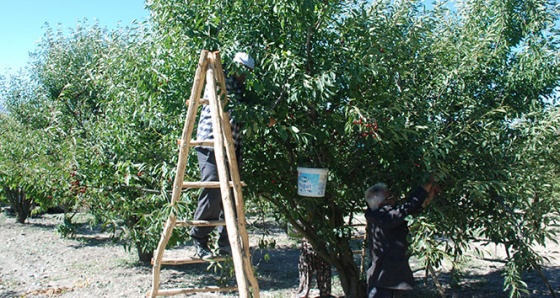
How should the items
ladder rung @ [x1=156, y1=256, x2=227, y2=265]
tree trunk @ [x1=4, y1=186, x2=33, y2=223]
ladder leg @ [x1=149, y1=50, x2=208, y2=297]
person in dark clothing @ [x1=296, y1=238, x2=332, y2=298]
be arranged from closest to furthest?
ladder leg @ [x1=149, y1=50, x2=208, y2=297] < ladder rung @ [x1=156, y1=256, x2=227, y2=265] < person in dark clothing @ [x1=296, y1=238, x2=332, y2=298] < tree trunk @ [x1=4, y1=186, x2=33, y2=223]

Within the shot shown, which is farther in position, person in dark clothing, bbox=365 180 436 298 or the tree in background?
person in dark clothing, bbox=365 180 436 298

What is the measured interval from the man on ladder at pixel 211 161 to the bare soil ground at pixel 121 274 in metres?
2.40

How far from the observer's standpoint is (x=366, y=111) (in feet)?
12.8

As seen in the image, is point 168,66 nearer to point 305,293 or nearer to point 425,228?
point 425,228

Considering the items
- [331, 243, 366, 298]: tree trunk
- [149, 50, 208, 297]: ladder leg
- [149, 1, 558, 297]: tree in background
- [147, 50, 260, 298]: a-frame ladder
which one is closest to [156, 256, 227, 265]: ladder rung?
[147, 50, 260, 298]: a-frame ladder

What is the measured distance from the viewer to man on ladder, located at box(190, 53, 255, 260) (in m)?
3.80

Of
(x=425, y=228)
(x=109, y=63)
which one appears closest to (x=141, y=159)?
(x=109, y=63)

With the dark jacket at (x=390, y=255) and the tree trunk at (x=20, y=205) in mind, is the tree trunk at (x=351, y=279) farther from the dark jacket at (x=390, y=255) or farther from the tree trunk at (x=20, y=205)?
the tree trunk at (x=20, y=205)

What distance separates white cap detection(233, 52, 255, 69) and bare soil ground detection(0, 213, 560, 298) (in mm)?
3343

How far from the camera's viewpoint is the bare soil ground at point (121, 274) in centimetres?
731

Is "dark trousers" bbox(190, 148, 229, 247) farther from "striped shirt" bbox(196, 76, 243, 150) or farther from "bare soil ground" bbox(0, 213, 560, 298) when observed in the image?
"bare soil ground" bbox(0, 213, 560, 298)

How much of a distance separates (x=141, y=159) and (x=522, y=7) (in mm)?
4108

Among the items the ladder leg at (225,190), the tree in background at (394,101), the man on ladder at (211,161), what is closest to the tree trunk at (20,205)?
the tree in background at (394,101)

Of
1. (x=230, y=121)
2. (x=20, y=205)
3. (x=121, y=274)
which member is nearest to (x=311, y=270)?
(x=230, y=121)
